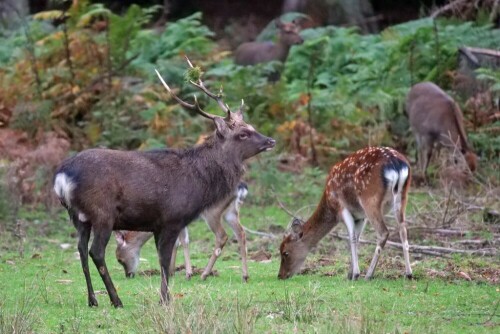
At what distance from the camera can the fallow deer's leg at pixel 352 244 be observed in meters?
10.2

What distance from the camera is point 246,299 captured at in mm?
8859

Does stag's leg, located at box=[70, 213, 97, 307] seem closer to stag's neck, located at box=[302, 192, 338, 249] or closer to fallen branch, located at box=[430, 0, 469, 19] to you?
stag's neck, located at box=[302, 192, 338, 249]

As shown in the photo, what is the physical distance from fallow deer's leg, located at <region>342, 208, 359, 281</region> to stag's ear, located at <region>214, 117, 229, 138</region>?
5.80 ft

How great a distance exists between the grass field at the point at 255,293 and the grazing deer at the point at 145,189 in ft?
1.63

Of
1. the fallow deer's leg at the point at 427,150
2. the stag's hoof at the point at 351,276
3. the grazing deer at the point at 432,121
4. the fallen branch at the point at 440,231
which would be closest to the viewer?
the stag's hoof at the point at 351,276

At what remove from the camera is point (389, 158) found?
10148 millimetres

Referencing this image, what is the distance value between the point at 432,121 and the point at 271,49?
6.67 m

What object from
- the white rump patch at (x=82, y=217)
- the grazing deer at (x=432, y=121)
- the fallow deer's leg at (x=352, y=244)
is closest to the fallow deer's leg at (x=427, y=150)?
the grazing deer at (x=432, y=121)

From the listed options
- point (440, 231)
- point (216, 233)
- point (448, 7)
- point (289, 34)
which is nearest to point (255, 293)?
point (216, 233)

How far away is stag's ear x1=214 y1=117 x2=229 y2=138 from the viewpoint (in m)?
9.48

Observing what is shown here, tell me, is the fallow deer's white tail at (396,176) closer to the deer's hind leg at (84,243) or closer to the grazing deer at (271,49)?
the deer's hind leg at (84,243)

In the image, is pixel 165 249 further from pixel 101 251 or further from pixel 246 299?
pixel 246 299

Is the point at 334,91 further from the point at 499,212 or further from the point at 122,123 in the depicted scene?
the point at 499,212

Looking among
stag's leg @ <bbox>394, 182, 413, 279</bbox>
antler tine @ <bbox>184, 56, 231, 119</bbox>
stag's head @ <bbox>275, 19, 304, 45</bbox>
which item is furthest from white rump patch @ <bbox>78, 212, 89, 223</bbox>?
stag's head @ <bbox>275, 19, 304, 45</bbox>
